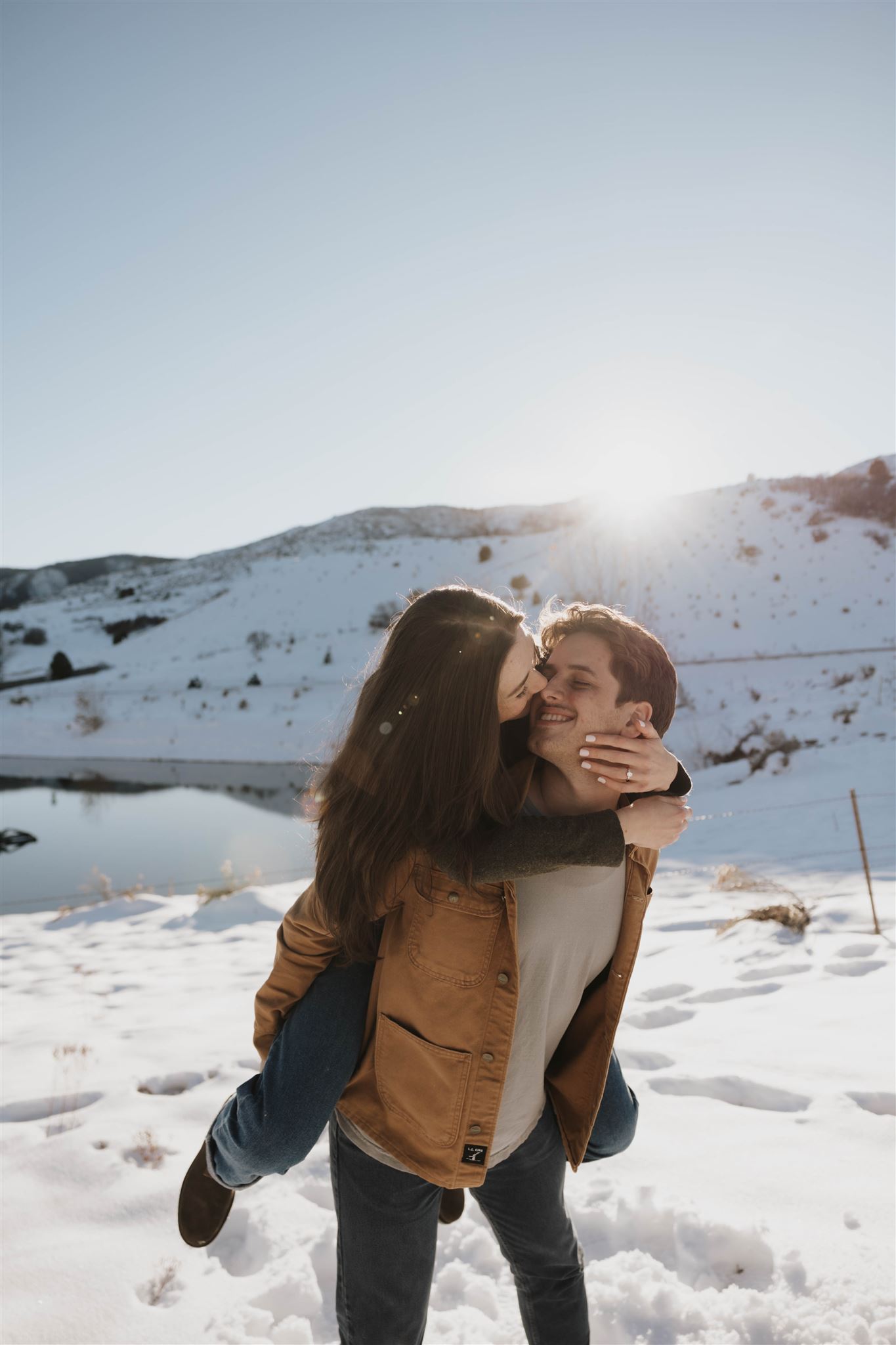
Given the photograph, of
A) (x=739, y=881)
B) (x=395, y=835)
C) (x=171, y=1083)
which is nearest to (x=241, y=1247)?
(x=171, y=1083)

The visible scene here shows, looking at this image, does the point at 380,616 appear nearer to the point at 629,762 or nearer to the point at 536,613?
the point at 536,613

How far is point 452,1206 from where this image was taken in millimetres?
1930

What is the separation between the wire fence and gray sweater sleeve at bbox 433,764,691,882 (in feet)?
19.6

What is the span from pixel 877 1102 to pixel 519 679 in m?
2.79

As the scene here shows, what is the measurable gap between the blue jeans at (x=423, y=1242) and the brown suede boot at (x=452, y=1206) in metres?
0.13

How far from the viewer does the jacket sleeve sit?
1.53 m

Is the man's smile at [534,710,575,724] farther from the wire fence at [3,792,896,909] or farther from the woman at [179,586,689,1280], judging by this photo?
the wire fence at [3,792,896,909]

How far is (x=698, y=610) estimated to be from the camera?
28.4 m

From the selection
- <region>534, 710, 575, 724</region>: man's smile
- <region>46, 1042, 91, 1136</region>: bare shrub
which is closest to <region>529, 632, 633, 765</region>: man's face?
<region>534, 710, 575, 724</region>: man's smile

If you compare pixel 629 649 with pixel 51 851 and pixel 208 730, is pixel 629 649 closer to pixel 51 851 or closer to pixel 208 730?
pixel 51 851

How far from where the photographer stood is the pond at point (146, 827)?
10711mm

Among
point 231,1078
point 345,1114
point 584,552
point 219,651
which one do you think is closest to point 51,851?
point 231,1078

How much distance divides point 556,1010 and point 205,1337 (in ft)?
4.99

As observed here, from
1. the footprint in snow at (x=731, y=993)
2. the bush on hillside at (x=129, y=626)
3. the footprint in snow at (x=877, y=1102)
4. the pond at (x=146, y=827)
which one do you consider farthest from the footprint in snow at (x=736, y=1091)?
the bush on hillside at (x=129, y=626)
